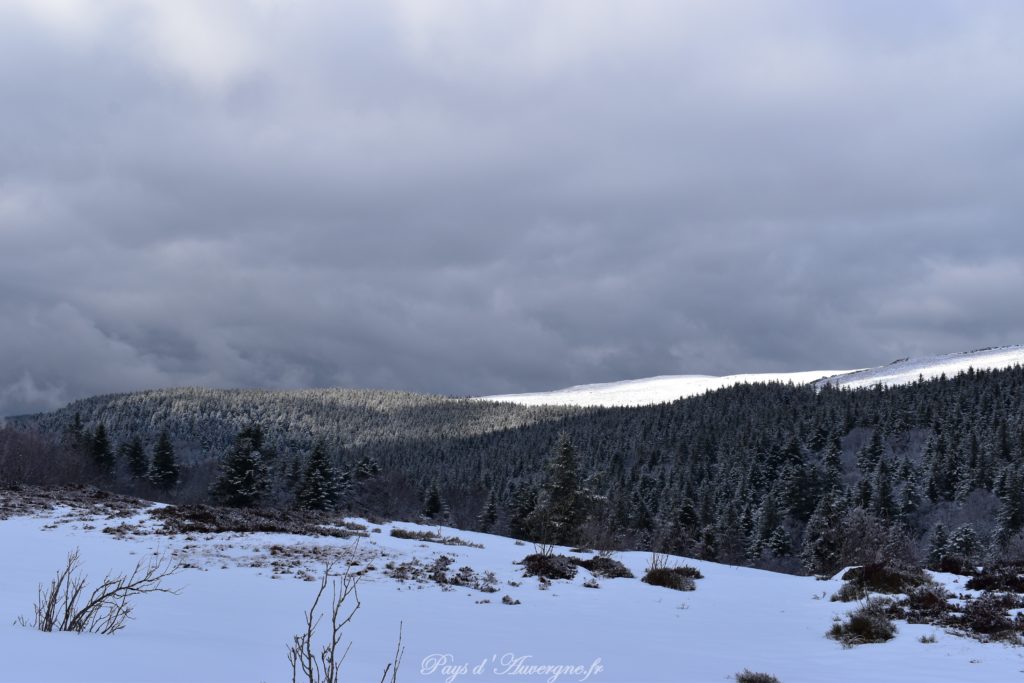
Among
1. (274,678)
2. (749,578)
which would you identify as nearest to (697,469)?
(749,578)

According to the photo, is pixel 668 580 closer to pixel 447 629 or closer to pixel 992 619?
pixel 992 619

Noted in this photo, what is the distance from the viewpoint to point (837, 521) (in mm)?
66688

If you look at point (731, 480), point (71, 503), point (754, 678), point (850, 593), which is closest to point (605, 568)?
point (850, 593)

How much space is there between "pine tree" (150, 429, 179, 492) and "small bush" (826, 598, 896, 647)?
8199cm

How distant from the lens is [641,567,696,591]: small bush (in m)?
19.7

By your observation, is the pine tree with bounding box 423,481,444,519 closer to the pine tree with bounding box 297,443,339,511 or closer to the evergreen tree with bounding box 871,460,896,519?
the pine tree with bounding box 297,443,339,511

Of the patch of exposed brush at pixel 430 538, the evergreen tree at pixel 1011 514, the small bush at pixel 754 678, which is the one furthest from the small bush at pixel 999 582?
the evergreen tree at pixel 1011 514

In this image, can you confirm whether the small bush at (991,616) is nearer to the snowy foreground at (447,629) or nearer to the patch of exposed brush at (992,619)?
the patch of exposed brush at (992,619)

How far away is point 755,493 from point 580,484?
2676 inches

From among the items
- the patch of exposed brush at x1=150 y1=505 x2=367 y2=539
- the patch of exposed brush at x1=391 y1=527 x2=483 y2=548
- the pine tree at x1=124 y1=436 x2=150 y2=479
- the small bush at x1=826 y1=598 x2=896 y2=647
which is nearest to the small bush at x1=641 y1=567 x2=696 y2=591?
the small bush at x1=826 y1=598 x2=896 y2=647

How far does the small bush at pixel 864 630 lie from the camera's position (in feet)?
40.5

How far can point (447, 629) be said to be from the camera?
1244cm

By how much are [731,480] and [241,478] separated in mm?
86543

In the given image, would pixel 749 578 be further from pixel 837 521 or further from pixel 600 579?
pixel 837 521
